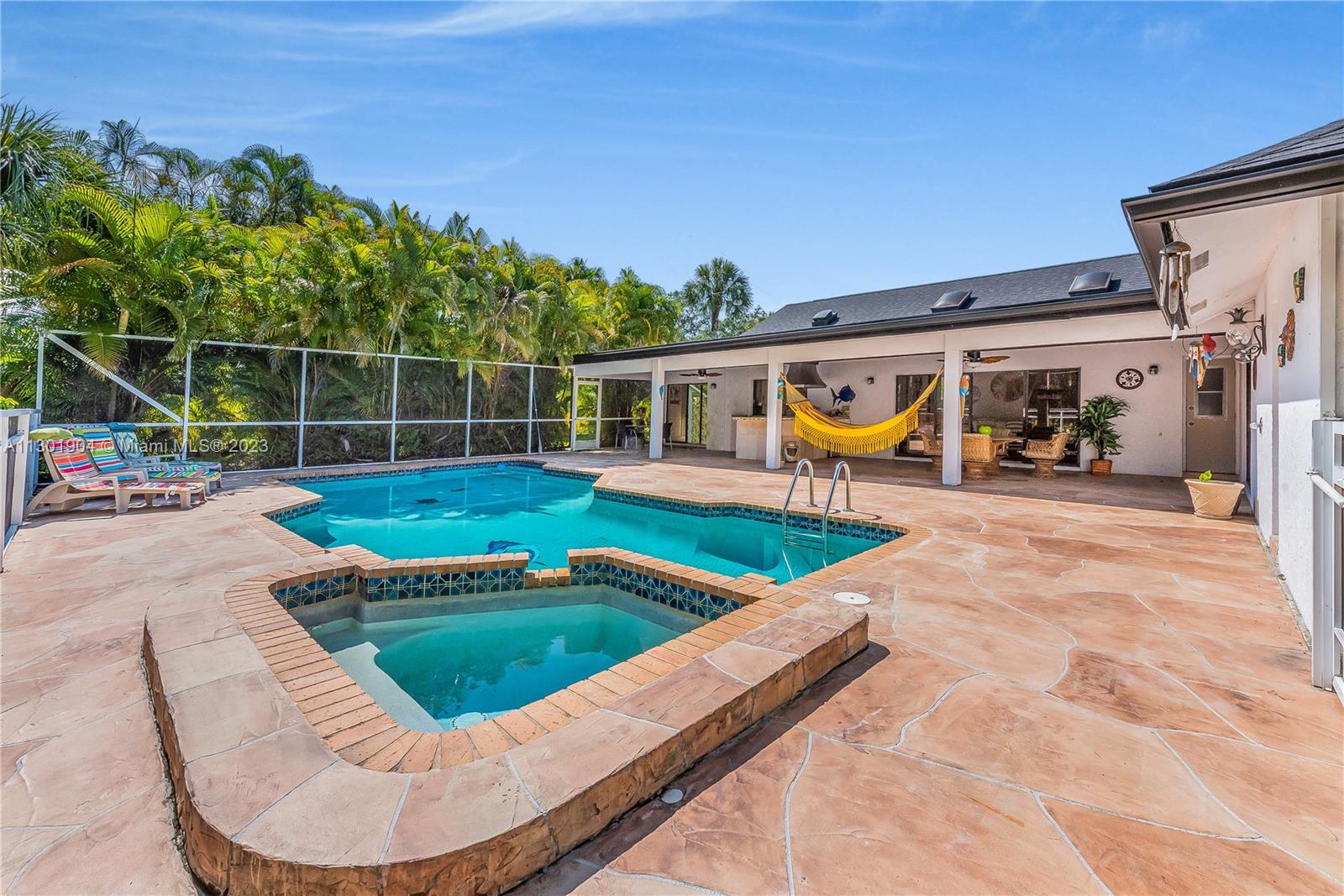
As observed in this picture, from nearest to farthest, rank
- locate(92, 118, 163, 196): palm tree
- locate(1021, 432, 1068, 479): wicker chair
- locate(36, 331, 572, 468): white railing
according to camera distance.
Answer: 1. locate(36, 331, 572, 468): white railing
2. locate(1021, 432, 1068, 479): wicker chair
3. locate(92, 118, 163, 196): palm tree

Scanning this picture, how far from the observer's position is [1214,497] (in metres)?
5.88

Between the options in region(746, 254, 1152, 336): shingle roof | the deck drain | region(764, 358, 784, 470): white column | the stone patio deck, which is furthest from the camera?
region(746, 254, 1152, 336): shingle roof

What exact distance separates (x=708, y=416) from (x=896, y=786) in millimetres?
13879

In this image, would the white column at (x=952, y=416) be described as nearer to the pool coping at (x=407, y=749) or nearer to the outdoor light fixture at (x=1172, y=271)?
the outdoor light fixture at (x=1172, y=271)

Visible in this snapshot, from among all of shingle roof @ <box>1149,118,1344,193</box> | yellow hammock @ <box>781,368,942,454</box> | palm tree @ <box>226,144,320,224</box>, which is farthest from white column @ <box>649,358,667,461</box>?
palm tree @ <box>226,144,320,224</box>

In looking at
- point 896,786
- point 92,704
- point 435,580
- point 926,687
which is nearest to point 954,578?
point 926,687

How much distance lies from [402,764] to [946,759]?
1.72 metres

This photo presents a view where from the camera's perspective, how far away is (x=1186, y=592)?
142 inches

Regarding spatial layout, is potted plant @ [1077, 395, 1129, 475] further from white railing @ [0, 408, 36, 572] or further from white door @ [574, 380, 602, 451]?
white railing @ [0, 408, 36, 572]

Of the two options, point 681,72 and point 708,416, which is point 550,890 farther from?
point 708,416

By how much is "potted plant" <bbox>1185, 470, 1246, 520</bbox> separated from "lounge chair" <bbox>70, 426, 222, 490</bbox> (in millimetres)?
11109

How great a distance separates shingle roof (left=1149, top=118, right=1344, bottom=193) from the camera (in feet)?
6.52

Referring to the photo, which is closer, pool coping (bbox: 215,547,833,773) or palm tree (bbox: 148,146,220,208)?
pool coping (bbox: 215,547,833,773)

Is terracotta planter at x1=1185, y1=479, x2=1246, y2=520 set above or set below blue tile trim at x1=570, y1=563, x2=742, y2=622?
above
